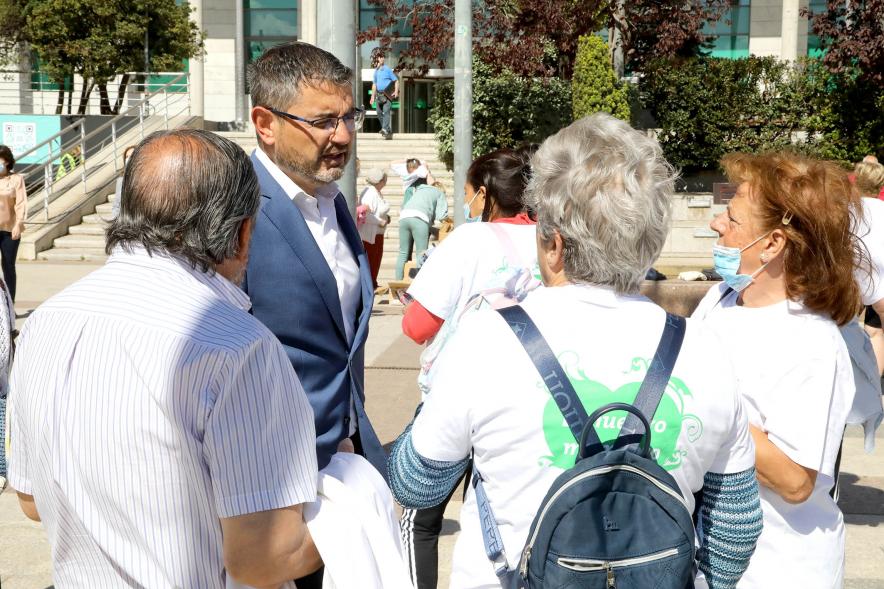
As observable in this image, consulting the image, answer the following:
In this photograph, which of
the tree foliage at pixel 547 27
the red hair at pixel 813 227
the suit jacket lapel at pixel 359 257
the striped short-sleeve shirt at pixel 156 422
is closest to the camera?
the striped short-sleeve shirt at pixel 156 422

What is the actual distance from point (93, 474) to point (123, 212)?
49 centimetres

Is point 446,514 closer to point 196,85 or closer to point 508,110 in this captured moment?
point 508,110

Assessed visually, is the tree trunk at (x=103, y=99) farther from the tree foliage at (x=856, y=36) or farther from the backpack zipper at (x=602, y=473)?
the backpack zipper at (x=602, y=473)

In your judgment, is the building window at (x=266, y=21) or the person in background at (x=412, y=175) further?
the building window at (x=266, y=21)

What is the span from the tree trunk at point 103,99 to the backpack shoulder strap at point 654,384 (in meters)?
24.0

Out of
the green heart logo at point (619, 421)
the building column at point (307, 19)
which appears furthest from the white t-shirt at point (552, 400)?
the building column at point (307, 19)

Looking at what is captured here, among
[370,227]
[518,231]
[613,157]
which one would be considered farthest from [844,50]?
[613,157]

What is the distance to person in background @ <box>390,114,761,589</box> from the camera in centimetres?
195

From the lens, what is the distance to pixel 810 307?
2.77 meters

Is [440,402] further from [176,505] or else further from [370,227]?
[370,227]

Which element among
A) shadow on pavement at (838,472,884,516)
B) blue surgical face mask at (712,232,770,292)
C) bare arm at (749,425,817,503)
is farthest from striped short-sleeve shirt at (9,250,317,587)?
shadow on pavement at (838,472,884,516)

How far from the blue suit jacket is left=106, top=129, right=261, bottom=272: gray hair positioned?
37.6 inches

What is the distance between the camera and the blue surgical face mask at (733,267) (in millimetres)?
2893

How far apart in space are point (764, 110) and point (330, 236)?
18699 mm
